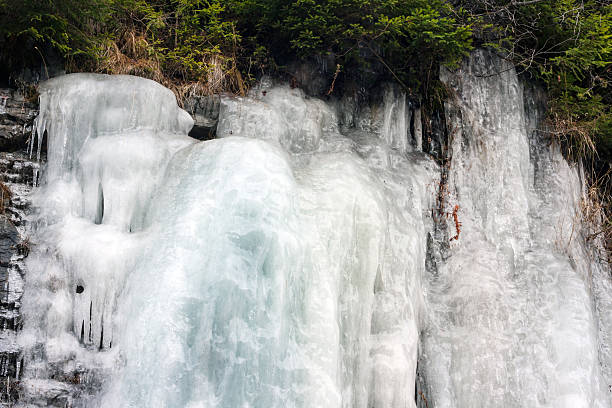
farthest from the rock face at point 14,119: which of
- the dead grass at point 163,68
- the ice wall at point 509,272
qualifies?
the ice wall at point 509,272

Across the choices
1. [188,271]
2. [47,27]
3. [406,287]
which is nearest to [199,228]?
[188,271]

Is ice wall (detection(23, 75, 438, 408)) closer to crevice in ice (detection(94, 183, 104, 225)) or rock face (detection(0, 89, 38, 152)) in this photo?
crevice in ice (detection(94, 183, 104, 225))

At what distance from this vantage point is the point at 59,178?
4391mm

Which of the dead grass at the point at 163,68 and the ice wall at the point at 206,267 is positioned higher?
the dead grass at the point at 163,68

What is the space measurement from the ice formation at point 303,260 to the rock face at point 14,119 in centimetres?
22

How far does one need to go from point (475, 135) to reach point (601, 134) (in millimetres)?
1408

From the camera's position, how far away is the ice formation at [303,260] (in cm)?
362

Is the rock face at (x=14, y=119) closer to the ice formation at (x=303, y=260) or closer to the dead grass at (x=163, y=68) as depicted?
the ice formation at (x=303, y=260)

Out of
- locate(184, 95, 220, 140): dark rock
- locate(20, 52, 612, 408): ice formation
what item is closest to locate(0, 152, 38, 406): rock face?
locate(20, 52, 612, 408): ice formation

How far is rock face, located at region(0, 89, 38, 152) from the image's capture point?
4.52 metres

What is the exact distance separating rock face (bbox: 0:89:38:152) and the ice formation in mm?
219

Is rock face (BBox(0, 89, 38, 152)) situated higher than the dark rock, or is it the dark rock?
the dark rock

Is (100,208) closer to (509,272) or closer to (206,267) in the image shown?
(206,267)

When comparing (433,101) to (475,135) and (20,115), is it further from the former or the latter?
(20,115)
